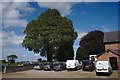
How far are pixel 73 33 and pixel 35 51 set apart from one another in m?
11.0

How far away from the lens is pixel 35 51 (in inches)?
2291

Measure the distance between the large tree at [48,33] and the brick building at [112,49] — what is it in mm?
A: 9505

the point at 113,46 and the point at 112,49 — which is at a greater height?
the point at 113,46

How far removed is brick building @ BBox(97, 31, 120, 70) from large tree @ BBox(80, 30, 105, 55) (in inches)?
480

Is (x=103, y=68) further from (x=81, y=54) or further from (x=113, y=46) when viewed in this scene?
(x=81, y=54)

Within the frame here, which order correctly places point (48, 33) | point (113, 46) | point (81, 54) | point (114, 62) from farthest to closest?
point (81, 54) → point (48, 33) → point (113, 46) → point (114, 62)

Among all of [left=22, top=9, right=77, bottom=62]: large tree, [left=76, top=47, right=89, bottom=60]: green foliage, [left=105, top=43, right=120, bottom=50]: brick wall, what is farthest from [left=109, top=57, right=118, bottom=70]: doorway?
[left=76, top=47, right=89, bottom=60]: green foliage

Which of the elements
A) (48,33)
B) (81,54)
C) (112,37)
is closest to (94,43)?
(81,54)

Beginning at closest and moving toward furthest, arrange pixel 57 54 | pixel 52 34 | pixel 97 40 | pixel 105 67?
pixel 105 67, pixel 52 34, pixel 57 54, pixel 97 40

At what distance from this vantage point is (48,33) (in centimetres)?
5622

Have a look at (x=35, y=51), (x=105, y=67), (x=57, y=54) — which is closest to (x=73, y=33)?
(x=57, y=54)

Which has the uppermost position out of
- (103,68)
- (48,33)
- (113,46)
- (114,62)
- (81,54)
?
(48,33)

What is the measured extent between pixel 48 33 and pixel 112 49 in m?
18.4

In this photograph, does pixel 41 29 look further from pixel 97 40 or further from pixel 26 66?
pixel 97 40
